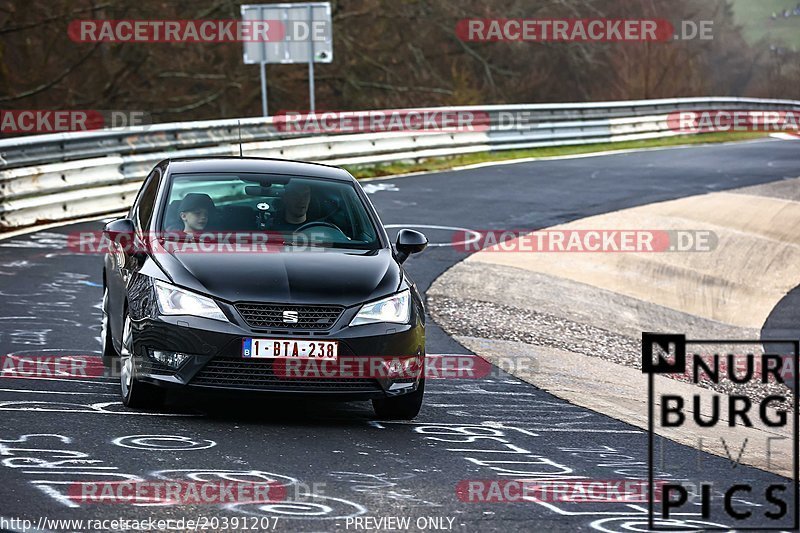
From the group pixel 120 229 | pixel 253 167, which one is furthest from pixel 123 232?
pixel 253 167

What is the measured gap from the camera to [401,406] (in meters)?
8.16

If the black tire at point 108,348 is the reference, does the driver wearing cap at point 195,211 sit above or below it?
above

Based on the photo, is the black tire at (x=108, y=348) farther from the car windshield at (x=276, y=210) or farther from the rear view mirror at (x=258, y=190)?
the rear view mirror at (x=258, y=190)

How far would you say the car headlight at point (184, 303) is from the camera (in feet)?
24.5

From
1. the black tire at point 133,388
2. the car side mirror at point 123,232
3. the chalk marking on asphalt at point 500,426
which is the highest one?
the car side mirror at point 123,232

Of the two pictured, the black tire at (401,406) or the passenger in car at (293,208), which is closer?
the black tire at (401,406)

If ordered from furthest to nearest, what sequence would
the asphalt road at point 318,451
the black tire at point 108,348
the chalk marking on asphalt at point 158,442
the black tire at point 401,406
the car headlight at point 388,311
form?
the black tire at point 108,348, the black tire at point 401,406, the car headlight at point 388,311, the chalk marking on asphalt at point 158,442, the asphalt road at point 318,451

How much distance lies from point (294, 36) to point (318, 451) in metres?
21.6

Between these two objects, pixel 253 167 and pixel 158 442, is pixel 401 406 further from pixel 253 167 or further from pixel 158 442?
pixel 253 167

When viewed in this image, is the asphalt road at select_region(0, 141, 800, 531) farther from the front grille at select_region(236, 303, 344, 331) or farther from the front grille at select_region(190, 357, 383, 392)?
the front grille at select_region(236, 303, 344, 331)

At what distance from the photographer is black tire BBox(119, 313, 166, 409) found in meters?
7.81

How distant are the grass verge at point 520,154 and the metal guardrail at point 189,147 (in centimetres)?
14

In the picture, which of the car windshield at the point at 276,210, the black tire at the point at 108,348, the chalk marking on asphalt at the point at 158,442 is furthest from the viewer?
the black tire at the point at 108,348

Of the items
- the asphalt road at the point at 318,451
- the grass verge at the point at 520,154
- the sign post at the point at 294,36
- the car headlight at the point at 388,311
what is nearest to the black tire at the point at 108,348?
the asphalt road at the point at 318,451
